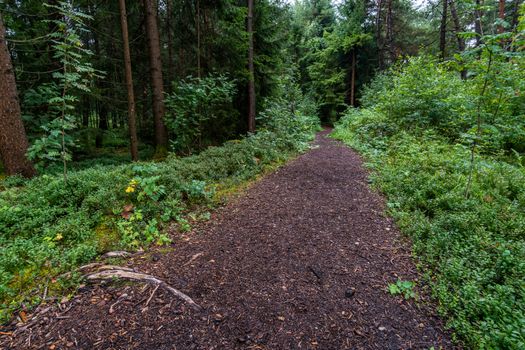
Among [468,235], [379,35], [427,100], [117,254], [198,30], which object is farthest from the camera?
[379,35]

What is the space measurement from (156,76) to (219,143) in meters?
3.48

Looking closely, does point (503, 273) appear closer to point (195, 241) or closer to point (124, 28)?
point (195, 241)

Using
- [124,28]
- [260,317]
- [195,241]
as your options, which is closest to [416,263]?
[260,317]

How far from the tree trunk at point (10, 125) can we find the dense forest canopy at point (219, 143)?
0.9 inches

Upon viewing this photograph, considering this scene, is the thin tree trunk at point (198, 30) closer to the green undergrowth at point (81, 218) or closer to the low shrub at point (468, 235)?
the green undergrowth at point (81, 218)

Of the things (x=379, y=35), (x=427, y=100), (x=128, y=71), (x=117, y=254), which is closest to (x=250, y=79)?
(x=128, y=71)

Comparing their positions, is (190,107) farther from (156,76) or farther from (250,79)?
(250,79)

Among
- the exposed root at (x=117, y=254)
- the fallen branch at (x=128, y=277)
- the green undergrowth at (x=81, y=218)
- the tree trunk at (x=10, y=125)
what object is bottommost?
the fallen branch at (x=128, y=277)

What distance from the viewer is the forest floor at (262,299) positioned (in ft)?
6.55

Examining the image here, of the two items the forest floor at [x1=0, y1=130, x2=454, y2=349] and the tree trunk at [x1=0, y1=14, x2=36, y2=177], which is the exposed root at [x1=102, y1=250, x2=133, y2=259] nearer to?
the forest floor at [x1=0, y1=130, x2=454, y2=349]

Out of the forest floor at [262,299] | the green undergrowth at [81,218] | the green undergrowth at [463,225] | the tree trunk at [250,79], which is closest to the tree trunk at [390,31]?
the green undergrowth at [463,225]

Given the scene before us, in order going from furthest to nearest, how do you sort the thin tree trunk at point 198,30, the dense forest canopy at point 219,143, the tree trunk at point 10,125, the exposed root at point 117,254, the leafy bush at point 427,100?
the thin tree trunk at point 198,30
the leafy bush at point 427,100
the tree trunk at point 10,125
the exposed root at point 117,254
the dense forest canopy at point 219,143

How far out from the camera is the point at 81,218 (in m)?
3.37

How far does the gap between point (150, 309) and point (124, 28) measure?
296 inches
